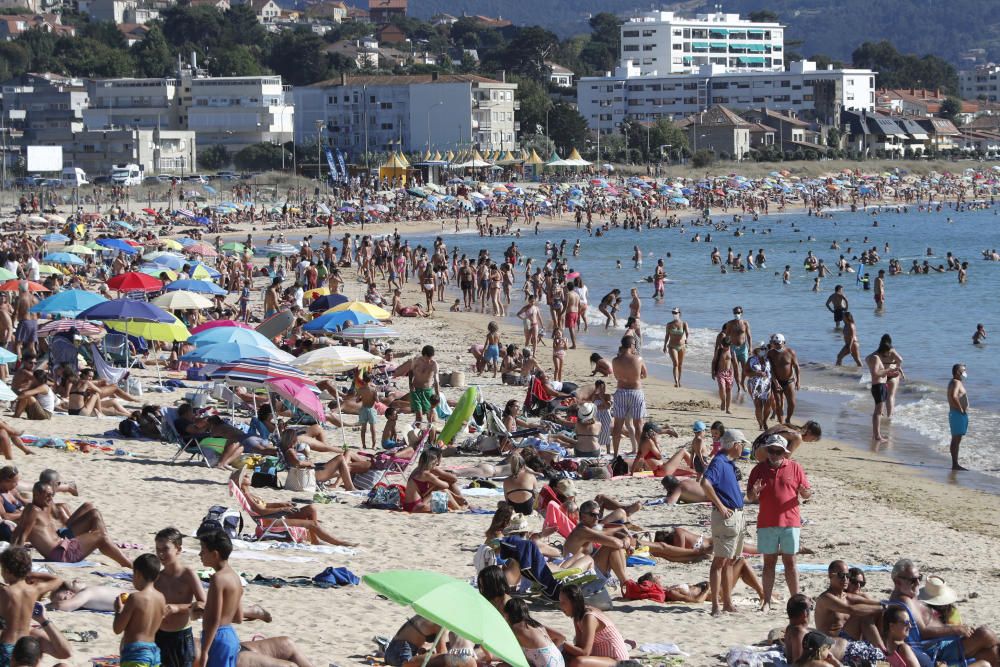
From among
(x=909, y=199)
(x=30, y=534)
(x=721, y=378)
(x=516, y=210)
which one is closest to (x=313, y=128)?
(x=516, y=210)

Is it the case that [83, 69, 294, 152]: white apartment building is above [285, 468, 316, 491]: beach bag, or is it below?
above

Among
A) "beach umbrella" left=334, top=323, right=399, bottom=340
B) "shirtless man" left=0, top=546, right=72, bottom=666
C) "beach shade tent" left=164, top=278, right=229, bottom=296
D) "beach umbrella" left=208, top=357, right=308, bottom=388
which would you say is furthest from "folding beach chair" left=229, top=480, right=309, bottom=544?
"beach shade tent" left=164, top=278, right=229, bottom=296

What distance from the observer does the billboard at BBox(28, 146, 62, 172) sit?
262 feet

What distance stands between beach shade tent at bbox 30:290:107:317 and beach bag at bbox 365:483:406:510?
6.79 m

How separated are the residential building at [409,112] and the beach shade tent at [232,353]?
247 ft

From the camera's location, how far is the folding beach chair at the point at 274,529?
30.4 feet

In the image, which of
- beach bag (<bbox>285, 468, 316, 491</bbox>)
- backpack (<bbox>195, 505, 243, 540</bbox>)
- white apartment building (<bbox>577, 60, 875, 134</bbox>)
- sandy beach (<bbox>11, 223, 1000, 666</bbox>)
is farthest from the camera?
white apartment building (<bbox>577, 60, 875, 134</bbox>)

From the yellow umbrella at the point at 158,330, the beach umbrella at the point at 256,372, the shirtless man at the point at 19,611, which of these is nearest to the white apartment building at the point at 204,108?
the yellow umbrella at the point at 158,330

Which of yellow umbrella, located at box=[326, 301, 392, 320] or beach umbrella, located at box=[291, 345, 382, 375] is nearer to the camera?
beach umbrella, located at box=[291, 345, 382, 375]

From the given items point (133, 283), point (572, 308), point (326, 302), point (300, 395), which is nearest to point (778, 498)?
point (300, 395)

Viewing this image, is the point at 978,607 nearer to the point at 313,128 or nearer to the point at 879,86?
the point at 313,128

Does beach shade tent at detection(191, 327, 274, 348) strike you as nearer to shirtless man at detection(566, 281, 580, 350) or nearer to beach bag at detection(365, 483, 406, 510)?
beach bag at detection(365, 483, 406, 510)

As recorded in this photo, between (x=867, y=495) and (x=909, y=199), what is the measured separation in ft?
255

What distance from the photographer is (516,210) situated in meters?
65.0
